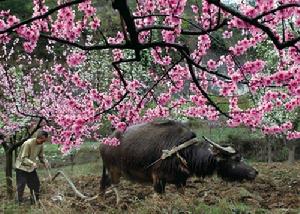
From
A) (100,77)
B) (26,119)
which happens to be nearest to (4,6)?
(100,77)

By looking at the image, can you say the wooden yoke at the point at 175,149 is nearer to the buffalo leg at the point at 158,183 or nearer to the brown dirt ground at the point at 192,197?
the buffalo leg at the point at 158,183

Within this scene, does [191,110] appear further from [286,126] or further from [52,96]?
[52,96]

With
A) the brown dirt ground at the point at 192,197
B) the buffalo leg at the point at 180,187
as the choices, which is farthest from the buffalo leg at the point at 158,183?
the buffalo leg at the point at 180,187

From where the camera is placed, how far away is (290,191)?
11781mm

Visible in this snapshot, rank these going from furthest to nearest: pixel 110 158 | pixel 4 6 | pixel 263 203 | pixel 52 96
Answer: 1. pixel 4 6
2. pixel 52 96
3. pixel 110 158
4. pixel 263 203

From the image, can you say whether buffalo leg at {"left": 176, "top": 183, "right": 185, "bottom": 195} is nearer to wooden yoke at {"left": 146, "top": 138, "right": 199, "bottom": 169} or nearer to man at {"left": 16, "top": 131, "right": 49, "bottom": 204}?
wooden yoke at {"left": 146, "top": 138, "right": 199, "bottom": 169}

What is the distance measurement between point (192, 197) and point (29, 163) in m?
3.84

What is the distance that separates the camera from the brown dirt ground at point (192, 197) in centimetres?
740

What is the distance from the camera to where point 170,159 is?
9906 millimetres

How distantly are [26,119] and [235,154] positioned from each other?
31.4ft

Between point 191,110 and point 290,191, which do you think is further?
point 290,191

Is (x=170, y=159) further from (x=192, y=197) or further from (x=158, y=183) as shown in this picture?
(x=192, y=197)

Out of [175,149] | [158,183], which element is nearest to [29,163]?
[158,183]

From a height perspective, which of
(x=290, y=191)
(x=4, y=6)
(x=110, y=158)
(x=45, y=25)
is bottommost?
(x=290, y=191)
